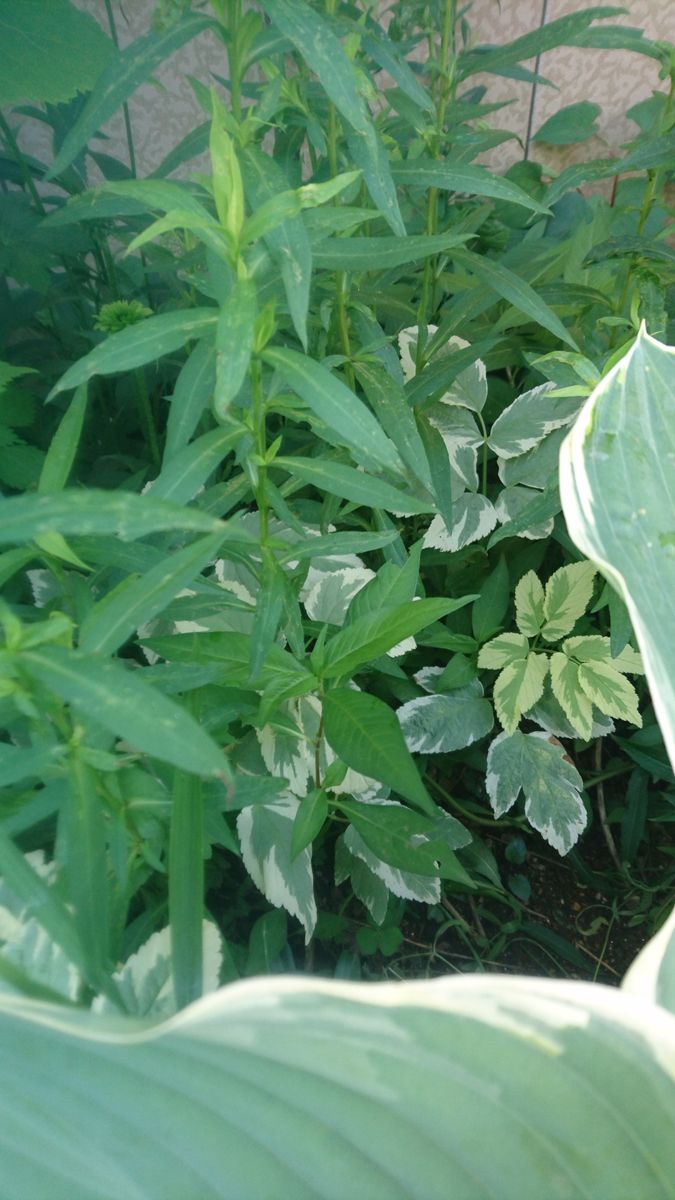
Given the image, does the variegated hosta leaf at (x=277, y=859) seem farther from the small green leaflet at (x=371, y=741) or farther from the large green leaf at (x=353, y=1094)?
the large green leaf at (x=353, y=1094)

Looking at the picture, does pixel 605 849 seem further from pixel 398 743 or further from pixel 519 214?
pixel 519 214

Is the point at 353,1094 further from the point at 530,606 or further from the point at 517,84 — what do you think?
the point at 517,84

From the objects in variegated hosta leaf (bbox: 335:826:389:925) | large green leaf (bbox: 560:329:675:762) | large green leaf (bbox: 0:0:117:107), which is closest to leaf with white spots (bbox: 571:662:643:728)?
variegated hosta leaf (bbox: 335:826:389:925)

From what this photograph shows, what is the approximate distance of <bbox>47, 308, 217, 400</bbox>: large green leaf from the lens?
430 millimetres

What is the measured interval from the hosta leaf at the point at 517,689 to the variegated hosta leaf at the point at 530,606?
0.03 m

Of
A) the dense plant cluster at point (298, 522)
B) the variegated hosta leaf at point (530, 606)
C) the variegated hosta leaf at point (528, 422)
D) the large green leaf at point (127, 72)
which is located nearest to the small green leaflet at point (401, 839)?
the dense plant cluster at point (298, 522)

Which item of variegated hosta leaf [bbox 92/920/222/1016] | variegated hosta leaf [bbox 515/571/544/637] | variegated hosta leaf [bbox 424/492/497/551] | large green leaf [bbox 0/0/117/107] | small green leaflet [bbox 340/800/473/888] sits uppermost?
large green leaf [bbox 0/0/117/107]

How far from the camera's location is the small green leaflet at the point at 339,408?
0.45 metres

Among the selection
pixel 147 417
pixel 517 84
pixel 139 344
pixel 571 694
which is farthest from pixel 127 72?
pixel 517 84

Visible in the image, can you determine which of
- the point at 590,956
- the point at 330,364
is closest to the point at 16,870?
the point at 330,364

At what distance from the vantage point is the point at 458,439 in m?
0.84

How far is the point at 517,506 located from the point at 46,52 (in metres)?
0.53

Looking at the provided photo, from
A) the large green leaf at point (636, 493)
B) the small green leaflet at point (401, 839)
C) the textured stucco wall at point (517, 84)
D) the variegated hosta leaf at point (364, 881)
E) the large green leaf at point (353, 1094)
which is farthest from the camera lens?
the textured stucco wall at point (517, 84)

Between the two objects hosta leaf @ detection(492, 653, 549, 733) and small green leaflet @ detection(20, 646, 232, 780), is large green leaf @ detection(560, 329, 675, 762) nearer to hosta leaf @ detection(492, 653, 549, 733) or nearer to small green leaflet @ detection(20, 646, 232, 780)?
small green leaflet @ detection(20, 646, 232, 780)
